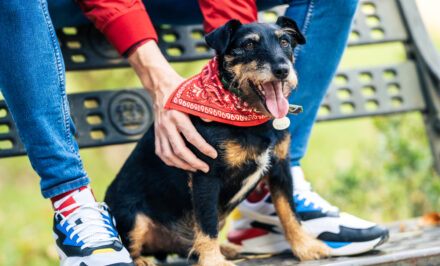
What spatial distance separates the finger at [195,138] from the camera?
5.31 feet

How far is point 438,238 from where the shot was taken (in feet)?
6.18

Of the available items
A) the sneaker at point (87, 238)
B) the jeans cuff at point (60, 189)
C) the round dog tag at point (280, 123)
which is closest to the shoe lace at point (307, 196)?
the round dog tag at point (280, 123)

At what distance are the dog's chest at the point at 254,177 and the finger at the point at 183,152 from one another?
0.19 meters

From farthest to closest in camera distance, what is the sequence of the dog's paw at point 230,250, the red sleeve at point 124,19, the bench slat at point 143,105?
the bench slat at point 143,105 → the dog's paw at point 230,250 → the red sleeve at point 124,19

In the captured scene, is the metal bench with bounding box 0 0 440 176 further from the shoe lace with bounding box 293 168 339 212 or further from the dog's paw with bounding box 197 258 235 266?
the dog's paw with bounding box 197 258 235 266

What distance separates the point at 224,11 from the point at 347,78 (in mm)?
1105

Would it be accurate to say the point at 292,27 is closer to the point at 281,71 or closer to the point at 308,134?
the point at 281,71

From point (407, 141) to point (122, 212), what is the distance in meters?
2.26

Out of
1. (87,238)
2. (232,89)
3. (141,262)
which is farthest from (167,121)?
(141,262)

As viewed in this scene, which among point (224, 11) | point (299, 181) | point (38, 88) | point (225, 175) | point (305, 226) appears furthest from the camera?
point (299, 181)

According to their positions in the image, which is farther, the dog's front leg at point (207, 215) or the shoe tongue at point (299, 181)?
the shoe tongue at point (299, 181)

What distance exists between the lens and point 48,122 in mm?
1493

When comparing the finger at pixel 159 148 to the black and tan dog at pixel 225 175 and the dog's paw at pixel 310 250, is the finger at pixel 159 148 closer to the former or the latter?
the black and tan dog at pixel 225 175

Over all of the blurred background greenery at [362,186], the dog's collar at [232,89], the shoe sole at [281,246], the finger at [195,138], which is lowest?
Result: the blurred background greenery at [362,186]
